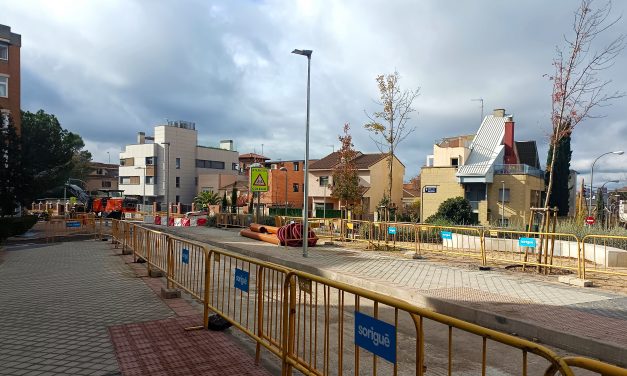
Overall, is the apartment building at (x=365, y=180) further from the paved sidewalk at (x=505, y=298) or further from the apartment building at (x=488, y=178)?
the paved sidewalk at (x=505, y=298)

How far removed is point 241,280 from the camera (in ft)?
17.7

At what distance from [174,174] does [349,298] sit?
231ft

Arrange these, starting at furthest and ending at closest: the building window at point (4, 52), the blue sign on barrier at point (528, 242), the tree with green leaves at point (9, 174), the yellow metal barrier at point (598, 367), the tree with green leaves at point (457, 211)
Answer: the tree with green leaves at point (457, 211), the building window at point (4, 52), the tree with green leaves at point (9, 174), the blue sign on barrier at point (528, 242), the yellow metal barrier at point (598, 367)

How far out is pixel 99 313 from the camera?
22.8 ft

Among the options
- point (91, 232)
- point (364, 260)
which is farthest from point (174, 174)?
point (364, 260)

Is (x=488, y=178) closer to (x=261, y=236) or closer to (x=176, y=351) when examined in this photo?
(x=261, y=236)

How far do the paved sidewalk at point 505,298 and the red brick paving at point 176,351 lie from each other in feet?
14.8

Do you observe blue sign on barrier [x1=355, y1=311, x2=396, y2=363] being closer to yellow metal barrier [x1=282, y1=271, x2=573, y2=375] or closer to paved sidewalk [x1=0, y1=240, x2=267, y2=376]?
yellow metal barrier [x1=282, y1=271, x2=573, y2=375]

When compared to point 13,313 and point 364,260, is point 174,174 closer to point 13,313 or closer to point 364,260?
point 364,260

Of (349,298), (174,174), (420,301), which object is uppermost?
(174,174)

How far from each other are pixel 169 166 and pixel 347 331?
67459mm

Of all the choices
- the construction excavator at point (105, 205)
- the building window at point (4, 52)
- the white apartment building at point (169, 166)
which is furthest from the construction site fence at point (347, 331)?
the white apartment building at point (169, 166)

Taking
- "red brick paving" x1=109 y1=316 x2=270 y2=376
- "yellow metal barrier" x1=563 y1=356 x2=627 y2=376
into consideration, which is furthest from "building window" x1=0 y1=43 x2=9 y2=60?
"yellow metal barrier" x1=563 y1=356 x2=627 y2=376

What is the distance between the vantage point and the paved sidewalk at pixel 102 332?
185 inches
